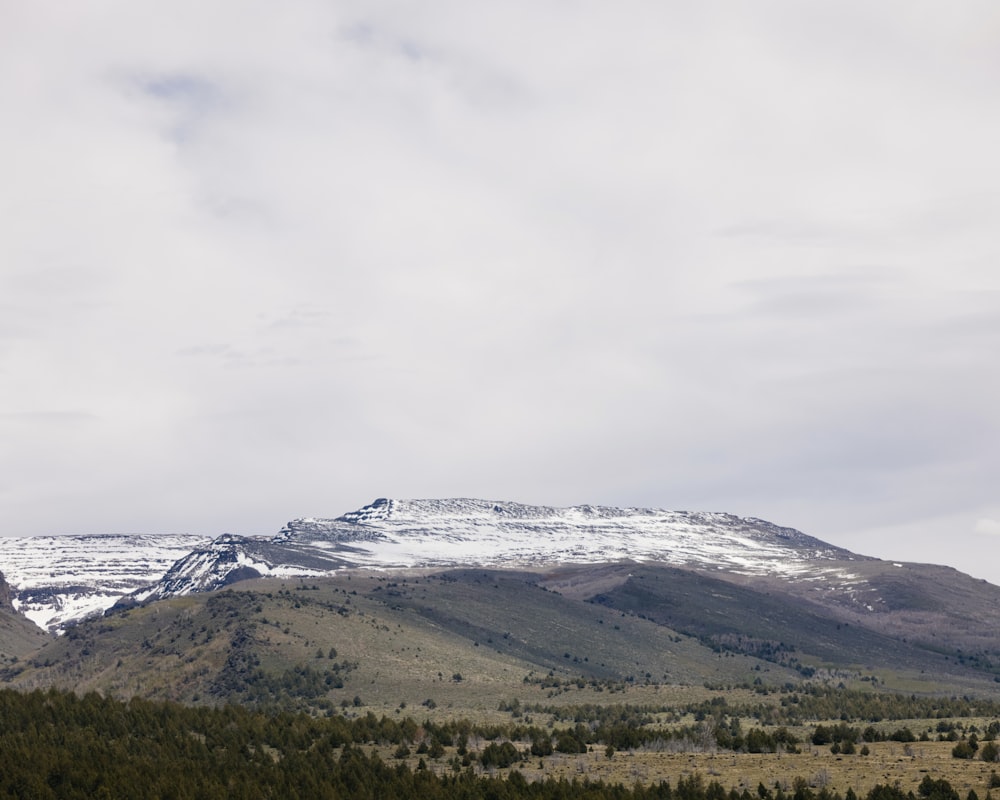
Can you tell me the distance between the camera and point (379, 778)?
58.8 meters

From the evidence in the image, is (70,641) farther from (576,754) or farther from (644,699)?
(576,754)

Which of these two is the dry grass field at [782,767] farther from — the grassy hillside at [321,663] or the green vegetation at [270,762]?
the grassy hillside at [321,663]

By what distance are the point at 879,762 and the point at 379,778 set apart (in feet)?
80.1

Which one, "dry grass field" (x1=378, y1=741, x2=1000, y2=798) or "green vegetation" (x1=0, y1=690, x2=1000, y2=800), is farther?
"green vegetation" (x1=0, y1=690, x2=1000, y2=800)

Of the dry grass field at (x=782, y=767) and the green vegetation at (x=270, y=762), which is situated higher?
the dry grass field at (x=782, y=767)

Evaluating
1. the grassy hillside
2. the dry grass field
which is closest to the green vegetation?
the dry grass field

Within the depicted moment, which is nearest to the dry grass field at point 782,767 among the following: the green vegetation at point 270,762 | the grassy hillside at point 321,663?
the green vegetation at point 270,762

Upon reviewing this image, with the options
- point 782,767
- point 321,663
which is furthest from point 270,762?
point 321,663

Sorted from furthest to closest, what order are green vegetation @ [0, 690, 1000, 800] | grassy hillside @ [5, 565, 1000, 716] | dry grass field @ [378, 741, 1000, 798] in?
grassy hillside @ [5, 565, 1000, 716] < green vegetation @ [0, 690, 1000, 800] < dry grass field @ [378, 741, 1000, 798]

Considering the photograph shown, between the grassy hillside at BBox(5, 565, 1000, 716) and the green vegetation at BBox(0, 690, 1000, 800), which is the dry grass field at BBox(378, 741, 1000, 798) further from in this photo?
the grassy hillside at BBox(5, 565, 1000, 716)

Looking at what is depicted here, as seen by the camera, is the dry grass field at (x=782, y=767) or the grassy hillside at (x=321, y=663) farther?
the grassy hillside at (x=321, y=663)

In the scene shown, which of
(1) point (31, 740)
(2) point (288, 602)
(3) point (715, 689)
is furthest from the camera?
(2) point (288, 602)

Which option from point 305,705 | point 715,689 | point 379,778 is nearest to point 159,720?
point 379,778

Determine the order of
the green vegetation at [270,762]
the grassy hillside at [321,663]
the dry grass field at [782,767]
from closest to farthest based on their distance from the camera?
the dry grass field at [782,767], the green vegetation at [270,762], the grassy hillside at [321,663]
